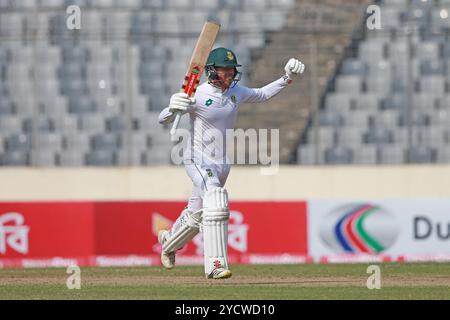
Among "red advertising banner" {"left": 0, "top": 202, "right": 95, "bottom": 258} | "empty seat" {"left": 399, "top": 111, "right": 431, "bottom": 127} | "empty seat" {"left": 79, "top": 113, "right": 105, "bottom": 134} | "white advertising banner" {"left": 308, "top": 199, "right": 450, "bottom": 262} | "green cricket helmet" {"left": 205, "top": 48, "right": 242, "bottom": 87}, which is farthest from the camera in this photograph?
"empty seat" {"left": 79, "top": 113, "right": 105, "bottom": 134}

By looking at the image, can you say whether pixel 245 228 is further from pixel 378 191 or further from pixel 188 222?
pixel 188 222

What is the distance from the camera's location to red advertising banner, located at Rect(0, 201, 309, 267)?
16.6 m

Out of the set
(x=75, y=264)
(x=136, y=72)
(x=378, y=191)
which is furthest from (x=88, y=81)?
(x=378, y=191)

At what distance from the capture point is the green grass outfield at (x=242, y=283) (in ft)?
33.0

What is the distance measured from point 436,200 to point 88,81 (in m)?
5.55

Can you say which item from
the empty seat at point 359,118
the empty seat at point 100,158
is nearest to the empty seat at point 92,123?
the empty seat at point 100,158

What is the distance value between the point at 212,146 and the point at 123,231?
19.0 feet

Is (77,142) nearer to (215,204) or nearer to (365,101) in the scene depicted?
Answer: (365,101)

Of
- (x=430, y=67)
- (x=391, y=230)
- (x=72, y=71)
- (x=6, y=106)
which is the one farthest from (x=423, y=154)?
(x=6, y=106)

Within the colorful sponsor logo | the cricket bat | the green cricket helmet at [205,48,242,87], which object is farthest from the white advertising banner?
the cricket bat

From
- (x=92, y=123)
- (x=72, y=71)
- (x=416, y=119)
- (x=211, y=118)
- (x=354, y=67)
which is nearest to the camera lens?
(x=211, y=118)

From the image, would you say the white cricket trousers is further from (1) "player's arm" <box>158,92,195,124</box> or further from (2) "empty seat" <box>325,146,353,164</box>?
(2) "empty seat" <box>325,146,353,164</box>

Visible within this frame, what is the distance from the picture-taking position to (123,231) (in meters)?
16.8

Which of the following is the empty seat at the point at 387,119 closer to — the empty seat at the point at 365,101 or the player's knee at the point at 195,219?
the empty seat at the point at 365,101
